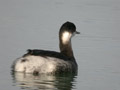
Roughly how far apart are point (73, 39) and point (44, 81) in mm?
6061

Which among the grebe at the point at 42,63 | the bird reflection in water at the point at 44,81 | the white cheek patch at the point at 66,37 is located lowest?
the bird reflection in water at the point at 44,81

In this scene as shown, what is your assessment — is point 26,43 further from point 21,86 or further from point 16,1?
point 16,1

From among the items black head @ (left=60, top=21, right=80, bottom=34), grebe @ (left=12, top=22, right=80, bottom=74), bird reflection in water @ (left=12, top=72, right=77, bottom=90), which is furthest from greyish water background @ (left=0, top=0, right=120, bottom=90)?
black head @ (left=60, top=21, right=80, bottom=34)

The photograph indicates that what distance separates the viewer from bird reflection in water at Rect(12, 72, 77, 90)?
1512 cm

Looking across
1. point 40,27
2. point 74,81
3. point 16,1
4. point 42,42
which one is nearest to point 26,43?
point 42,42

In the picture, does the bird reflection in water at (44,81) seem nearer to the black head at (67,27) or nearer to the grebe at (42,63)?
the grebe at (42,63)

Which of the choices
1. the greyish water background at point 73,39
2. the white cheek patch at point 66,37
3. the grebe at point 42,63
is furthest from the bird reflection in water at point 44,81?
the white cheek patch at point 66,37

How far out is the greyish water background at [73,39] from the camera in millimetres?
15922

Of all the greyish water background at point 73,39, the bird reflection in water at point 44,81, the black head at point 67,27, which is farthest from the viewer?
the black head at point 67,27

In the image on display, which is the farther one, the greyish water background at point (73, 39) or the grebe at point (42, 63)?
the grebe at point (42, 63)

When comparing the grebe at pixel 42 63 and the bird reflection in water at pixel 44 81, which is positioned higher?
the grebe at pixel 42 63

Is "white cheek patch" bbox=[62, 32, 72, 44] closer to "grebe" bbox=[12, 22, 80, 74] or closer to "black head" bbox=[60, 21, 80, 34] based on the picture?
"black head" bbox=[60, 21, 80, 34]

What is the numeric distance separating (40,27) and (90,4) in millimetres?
5473

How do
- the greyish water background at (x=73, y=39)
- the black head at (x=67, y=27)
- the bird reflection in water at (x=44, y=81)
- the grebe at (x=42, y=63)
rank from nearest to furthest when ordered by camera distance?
the bird reflection in water at (x=44, y=81) < the greyish water background at (x=73, y=39) < the grebe at (x=42, y=63) < the black head at (x=67, y=27)
